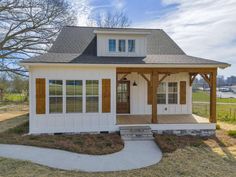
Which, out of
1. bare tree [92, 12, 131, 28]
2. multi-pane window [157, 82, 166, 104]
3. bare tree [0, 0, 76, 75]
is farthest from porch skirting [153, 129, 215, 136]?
bare tree [92, 12, 131, 28]

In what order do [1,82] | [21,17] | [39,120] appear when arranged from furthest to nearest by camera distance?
1. [1,82]
2. [21,17]
3. [39,120]

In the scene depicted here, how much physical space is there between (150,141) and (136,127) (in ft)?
3.67

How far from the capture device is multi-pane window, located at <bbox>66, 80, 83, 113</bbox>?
1093 cm

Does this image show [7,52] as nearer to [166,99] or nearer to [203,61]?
[166,99]

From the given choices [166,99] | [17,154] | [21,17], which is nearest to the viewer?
[17,154]

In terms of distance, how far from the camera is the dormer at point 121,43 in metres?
12.8

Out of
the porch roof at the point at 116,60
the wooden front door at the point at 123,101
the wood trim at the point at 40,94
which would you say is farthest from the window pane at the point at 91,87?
the wooden front door at the point at 123,101

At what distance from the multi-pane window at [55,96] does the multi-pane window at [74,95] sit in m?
0.36

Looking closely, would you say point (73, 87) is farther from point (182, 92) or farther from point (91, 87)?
point (182, 92)

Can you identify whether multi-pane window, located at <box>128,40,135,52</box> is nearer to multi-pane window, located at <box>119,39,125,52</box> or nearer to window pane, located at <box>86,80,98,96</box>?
multi-pane window, located at <box>119,39,125,52</box>

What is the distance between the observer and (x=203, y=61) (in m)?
11.7

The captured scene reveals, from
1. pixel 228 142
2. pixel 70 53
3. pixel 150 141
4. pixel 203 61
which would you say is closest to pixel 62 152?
pixel 150 141

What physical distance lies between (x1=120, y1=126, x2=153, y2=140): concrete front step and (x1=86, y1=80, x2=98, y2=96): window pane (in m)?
2.15

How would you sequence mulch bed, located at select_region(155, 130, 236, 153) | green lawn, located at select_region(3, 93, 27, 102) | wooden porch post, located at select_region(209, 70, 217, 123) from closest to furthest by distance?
mulch bed, located at select_region(155, 130, 236, 153) → wooden porch post, located at select_region(209, 70, 217, 123) → green lawn, located at select_region(3, 93, 27, 102)
